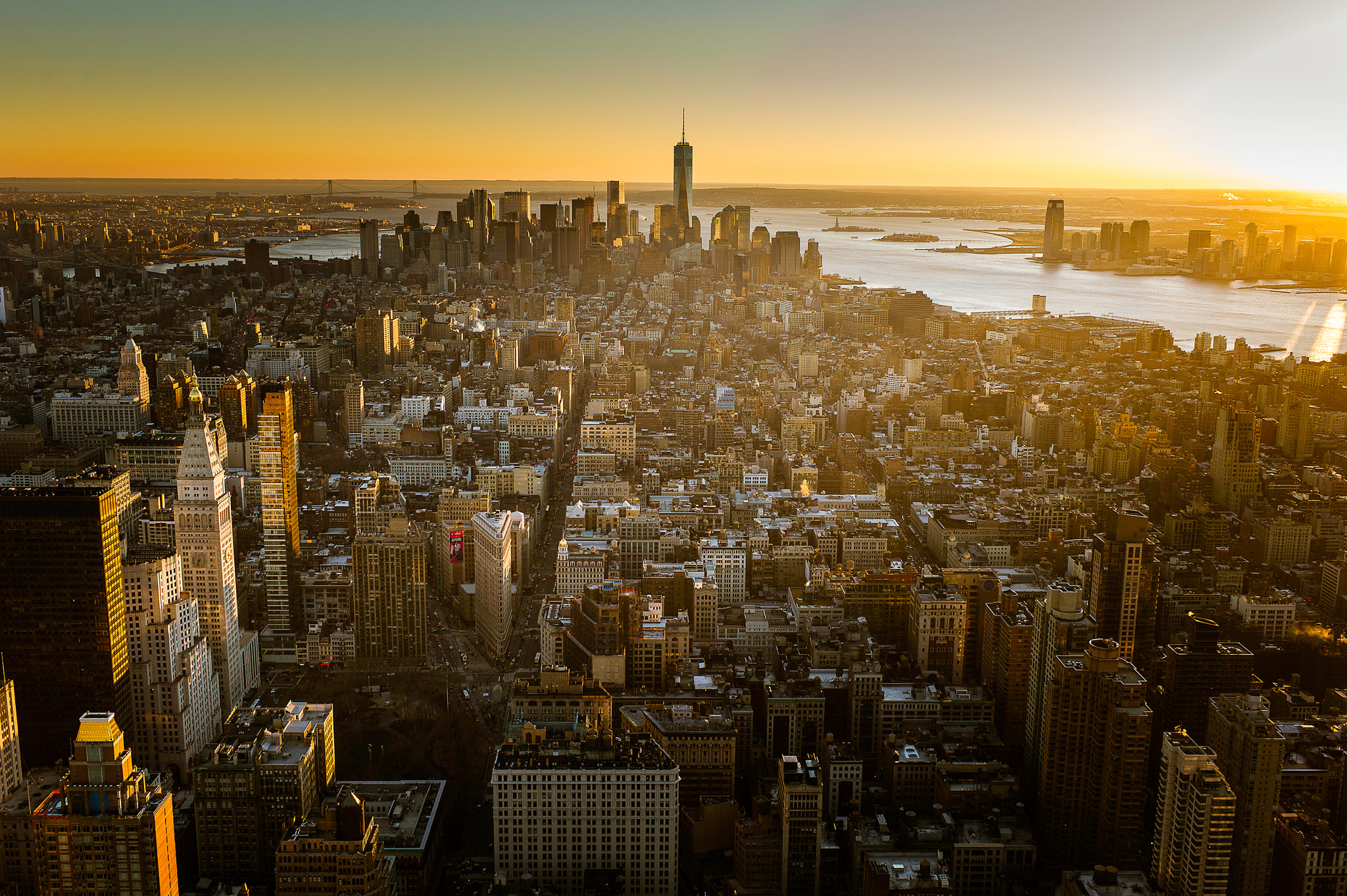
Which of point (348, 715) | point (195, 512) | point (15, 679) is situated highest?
point (195, 512)

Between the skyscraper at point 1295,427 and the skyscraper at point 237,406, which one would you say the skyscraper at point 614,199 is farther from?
the skyscraper at point 1295,427

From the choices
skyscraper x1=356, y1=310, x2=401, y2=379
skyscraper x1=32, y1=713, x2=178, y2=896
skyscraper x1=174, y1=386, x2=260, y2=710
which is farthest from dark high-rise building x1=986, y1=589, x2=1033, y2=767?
skyscraper x1=356, y1=310, x2=401, y2=379

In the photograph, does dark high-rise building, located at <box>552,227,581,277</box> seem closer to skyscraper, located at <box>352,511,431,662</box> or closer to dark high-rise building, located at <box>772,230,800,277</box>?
dark high-rise building, located at <box>772,230,800,277</box>

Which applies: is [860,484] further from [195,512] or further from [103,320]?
[103,320]

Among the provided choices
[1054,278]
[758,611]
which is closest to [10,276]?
[758,611]

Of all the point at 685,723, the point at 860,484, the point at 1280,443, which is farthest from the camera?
the point at 860,484

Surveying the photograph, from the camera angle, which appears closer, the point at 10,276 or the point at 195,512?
the point at 195,512
